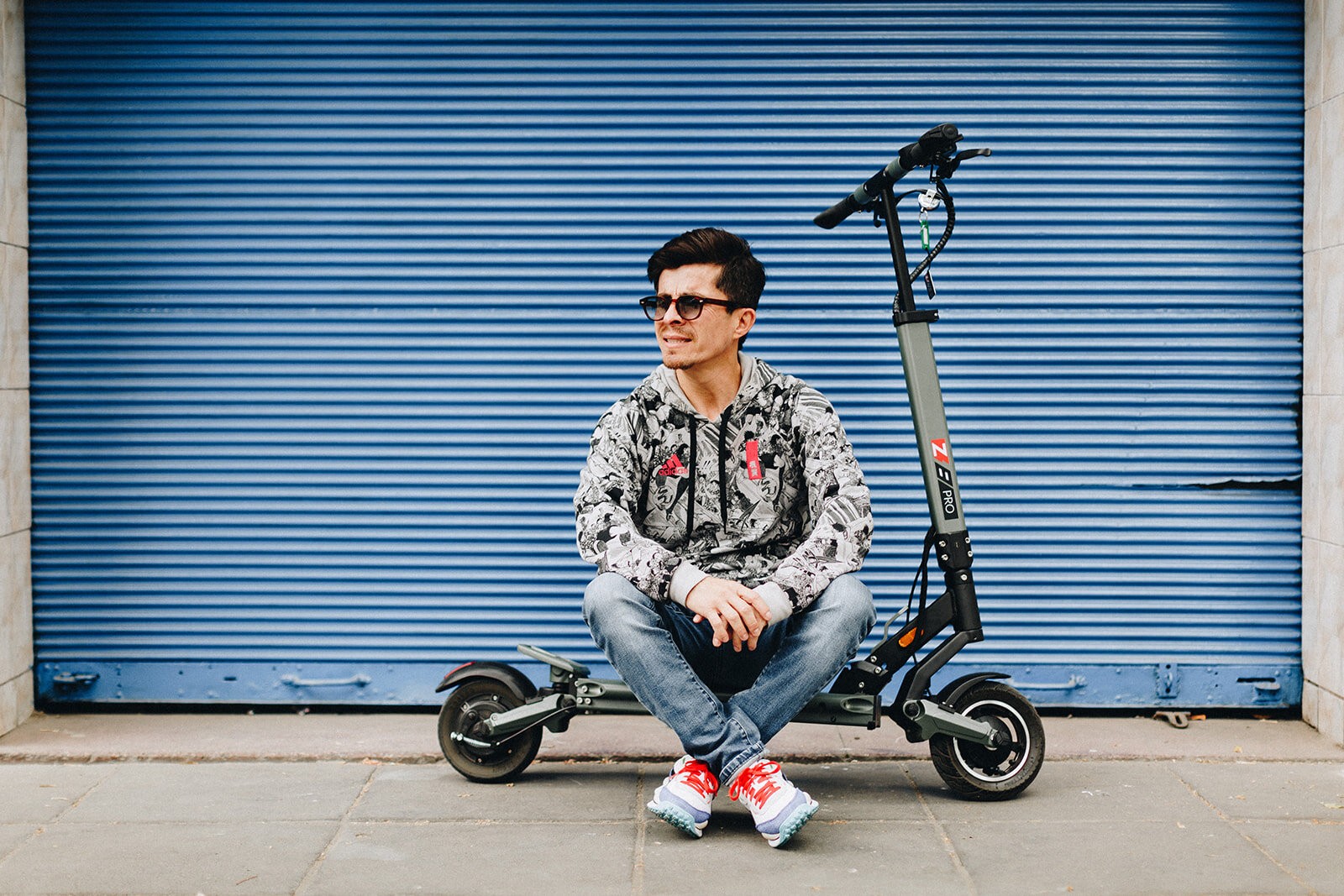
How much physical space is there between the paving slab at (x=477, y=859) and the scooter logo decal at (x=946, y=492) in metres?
1.33

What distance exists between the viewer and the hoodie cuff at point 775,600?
3387mm

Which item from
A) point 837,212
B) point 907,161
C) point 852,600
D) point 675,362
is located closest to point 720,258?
point 675,362

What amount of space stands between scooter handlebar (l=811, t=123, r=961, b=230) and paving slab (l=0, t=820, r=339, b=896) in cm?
248

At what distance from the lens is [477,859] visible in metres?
3.25

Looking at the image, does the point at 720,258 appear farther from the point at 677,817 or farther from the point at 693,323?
the point at 677,817

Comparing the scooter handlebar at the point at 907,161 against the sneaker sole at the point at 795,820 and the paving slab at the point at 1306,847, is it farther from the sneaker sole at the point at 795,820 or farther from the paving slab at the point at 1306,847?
the paving slab at the point at 1306,847

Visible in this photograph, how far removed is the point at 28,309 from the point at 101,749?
1732 mm

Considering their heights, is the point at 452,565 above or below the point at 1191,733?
above

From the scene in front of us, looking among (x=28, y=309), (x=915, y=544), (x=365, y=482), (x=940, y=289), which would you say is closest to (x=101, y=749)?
(x=365, y=482)

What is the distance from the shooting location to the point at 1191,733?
445 cm

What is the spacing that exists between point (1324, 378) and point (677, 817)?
→ 9.64 ft

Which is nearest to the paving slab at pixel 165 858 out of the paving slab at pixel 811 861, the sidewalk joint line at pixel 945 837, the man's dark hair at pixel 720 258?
the paving slab at pixel 811 861

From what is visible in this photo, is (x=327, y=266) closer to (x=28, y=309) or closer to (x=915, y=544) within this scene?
(x=28, y=309)

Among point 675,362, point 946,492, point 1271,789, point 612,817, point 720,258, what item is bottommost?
point 1271,789
